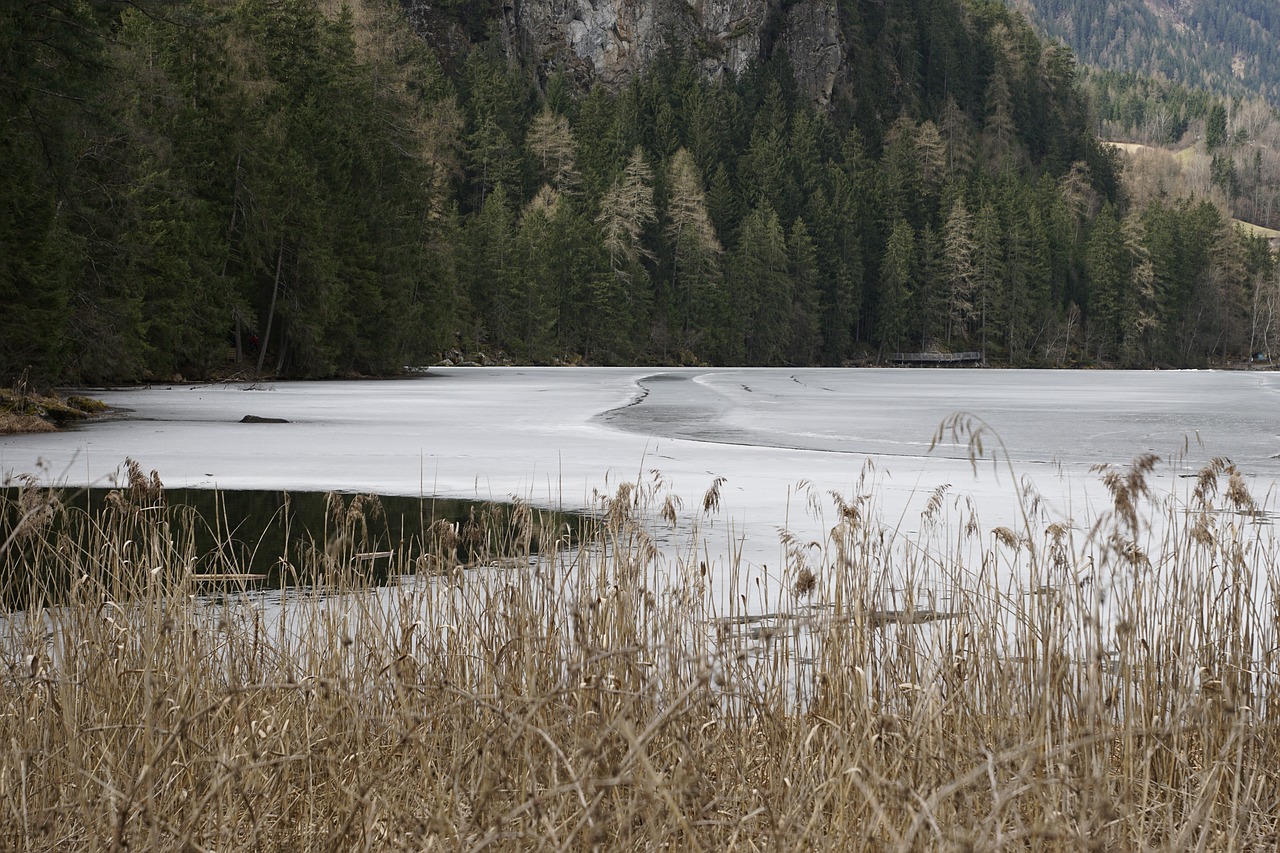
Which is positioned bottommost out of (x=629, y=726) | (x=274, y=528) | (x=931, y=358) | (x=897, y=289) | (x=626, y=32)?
(x=274, y=528)

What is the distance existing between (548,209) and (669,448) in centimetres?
6702

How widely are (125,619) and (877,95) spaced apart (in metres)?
131

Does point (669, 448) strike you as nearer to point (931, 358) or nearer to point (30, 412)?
point (30, 412)

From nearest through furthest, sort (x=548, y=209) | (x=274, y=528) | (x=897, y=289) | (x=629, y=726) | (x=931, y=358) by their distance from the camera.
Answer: (x=629, y=726) → (x=274, y=528) → (x=548, y=209) → (x=931, y=358) → (x=897, y=289)

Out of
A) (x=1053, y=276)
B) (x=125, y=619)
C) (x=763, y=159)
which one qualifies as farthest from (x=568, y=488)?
(x=1053, y=276)

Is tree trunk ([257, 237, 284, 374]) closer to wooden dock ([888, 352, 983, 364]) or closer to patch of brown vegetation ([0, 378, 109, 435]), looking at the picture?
patch of brown vegetation ([0, 378, 109, 435])

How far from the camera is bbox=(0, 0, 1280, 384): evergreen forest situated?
27.7 m

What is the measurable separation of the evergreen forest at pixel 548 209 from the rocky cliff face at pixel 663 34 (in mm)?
1908

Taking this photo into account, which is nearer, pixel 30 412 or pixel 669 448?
pixel 669 448

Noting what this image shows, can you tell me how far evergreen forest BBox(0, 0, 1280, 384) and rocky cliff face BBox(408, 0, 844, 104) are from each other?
6.26ft

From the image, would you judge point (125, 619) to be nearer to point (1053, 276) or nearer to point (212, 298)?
point (212, 298)

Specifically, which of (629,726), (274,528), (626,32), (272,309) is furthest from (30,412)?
(626,32)

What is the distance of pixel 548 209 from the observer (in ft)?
270

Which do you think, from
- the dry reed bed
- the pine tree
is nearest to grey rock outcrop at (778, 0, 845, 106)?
the pine tree
